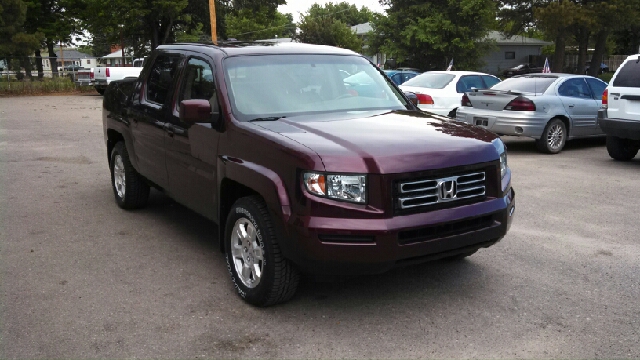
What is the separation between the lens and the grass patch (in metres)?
33.4

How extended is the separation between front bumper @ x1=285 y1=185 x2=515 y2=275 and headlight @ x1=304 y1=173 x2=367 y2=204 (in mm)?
149

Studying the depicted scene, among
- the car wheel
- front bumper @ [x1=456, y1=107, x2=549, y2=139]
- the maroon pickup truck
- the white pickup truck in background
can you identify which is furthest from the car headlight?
the white pickup truck in background

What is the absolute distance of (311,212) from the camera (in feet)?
12.7

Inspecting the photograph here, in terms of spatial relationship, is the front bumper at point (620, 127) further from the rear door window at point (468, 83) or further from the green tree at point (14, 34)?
the green tree at point (14, 34)

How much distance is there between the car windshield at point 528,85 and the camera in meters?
12.0

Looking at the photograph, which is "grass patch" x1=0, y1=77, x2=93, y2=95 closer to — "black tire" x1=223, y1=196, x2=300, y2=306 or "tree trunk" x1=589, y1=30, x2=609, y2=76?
"tree trunk" x1=589, y1=30, x2=609, y2=76

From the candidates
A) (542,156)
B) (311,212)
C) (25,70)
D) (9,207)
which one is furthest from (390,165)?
(25,70)

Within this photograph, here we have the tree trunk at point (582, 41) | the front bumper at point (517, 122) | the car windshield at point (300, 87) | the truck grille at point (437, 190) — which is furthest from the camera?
the tree trunk at point (582, 41)

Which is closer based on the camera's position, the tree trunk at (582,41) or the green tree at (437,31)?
the tree trunk at (582,41)

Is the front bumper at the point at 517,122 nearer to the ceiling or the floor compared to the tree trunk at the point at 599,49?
nearer to the floor

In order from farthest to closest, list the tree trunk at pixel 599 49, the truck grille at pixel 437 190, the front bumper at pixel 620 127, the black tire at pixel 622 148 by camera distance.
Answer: the tree trunk at pixel 599 49
the black tire at pixel 622 148
the front bumper at pixel 620 127
the truck grille at pixel 437 190

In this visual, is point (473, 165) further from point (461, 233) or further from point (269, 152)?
point (269, 152)

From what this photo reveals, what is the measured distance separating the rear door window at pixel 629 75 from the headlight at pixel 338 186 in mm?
7575

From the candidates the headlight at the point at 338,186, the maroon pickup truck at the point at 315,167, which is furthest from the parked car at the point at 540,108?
the headlight at the point at 338,186
